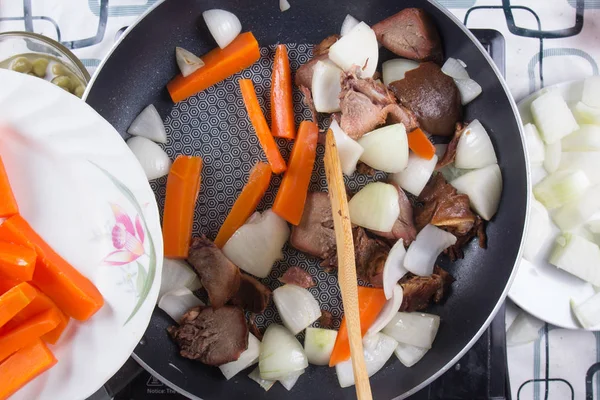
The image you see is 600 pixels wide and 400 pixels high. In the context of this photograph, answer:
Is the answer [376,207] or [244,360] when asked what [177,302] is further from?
[376,207]

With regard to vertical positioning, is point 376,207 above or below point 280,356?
above

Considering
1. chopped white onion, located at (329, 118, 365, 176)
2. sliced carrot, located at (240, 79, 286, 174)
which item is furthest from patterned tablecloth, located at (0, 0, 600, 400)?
chopped white onion, located at (329, 118, 365, 176)

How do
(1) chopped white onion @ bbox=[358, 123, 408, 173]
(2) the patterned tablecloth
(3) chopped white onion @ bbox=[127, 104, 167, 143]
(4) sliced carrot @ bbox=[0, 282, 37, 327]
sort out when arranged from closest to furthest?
(4) sliced carrot @ bbox=[0, 282, 37, 327], (1) chopped white onion @ bbox=[358, 123, 408, 173], (3) chopped white onion @ bbox=[127, 104, 167, 143], (2) the patterned tablecloth

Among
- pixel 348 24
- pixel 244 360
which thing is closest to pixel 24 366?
pixel 244 360

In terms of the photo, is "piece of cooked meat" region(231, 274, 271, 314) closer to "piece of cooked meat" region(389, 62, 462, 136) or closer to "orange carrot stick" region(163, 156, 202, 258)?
"orange carrot stick" region(163, 156, 202, 258)

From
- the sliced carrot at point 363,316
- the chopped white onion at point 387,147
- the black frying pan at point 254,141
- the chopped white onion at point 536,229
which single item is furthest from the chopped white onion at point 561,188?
the sliced carrot at point 363,316

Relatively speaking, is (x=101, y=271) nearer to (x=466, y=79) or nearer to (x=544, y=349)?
(x=466, y=79)

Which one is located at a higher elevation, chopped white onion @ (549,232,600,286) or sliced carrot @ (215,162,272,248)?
sliced carrot @ (215,162,272,248)
